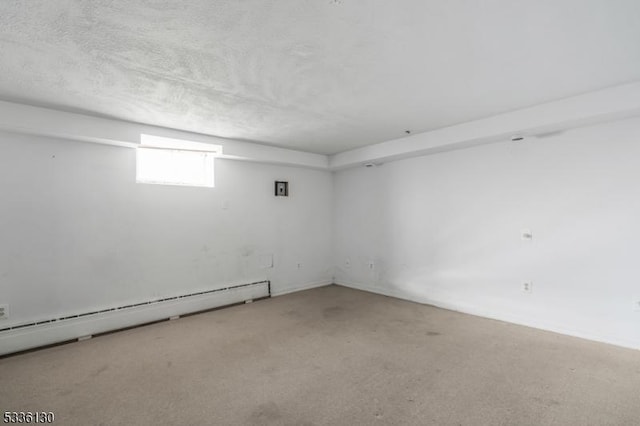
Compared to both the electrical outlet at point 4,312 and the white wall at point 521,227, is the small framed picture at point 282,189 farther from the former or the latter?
the electrical outlet at point 4,312

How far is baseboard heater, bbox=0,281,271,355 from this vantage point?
9.59ft

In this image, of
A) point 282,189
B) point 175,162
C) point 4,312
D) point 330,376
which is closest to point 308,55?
point 330,376

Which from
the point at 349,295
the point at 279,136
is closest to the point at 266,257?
the point at 349,295

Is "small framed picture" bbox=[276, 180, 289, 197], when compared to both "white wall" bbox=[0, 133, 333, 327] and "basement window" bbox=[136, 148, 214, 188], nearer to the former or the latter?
"white wall" bbox=[0, 133, 333, 327]

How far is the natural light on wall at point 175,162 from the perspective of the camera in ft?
12.3

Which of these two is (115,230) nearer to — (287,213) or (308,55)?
(287,213)

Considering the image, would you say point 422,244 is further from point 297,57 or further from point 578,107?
point 297,57

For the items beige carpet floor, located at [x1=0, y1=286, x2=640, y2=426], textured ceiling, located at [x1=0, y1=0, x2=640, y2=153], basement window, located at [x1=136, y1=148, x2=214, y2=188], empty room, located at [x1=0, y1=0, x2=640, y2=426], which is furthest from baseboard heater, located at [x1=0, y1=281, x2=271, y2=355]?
textured ceiling, located at [x1=0, y1=0, x2=640, y2=153]

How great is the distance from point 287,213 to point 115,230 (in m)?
2.47

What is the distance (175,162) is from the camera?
406 centimetres

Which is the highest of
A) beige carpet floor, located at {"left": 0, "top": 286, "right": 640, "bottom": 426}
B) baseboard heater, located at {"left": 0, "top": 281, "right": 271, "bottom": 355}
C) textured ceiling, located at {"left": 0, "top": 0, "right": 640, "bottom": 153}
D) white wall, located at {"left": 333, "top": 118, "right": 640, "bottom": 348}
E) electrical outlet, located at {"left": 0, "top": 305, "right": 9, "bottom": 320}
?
textured ceiling, located at {"left": 0, "top": 0, "right": 640, "bottom": 153}

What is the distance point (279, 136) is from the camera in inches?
162

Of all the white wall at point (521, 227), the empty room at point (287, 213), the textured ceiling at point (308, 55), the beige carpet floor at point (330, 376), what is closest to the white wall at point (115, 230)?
the empty room at point (287, 213)

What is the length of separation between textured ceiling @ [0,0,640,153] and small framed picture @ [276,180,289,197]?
1.89 metres
